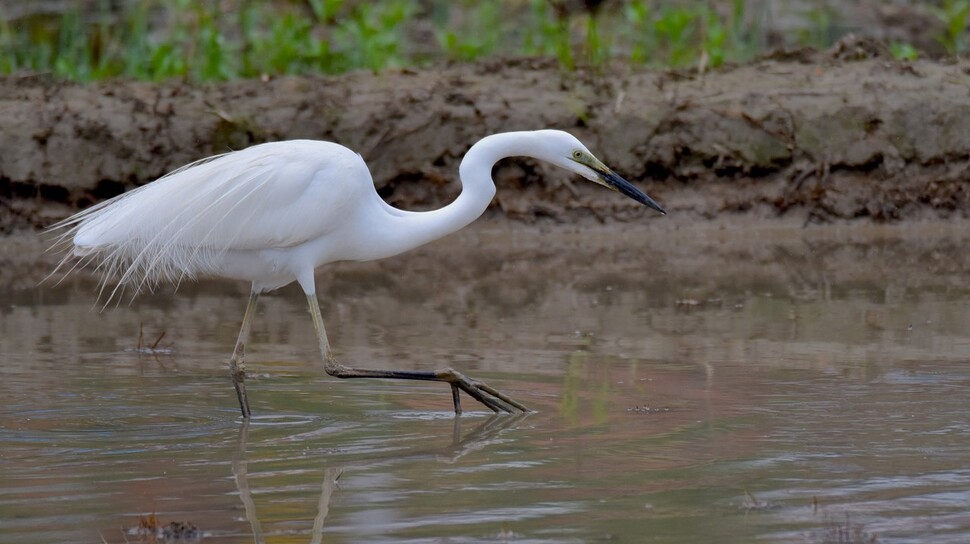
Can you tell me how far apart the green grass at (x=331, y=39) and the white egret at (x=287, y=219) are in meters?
6.23

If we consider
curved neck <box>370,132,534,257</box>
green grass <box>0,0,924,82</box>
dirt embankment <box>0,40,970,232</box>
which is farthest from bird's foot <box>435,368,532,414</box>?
green grass <box>0,0,924,82</box>

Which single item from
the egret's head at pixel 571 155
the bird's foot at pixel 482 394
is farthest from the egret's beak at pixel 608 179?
the bird's foot at pixel 482 394

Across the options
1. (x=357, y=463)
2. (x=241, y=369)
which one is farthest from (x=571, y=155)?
(x=357, y=463)

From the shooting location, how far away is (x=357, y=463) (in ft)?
17.3

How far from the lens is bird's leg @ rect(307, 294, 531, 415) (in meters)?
6.32

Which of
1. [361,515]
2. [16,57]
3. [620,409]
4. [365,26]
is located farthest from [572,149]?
[16,57]

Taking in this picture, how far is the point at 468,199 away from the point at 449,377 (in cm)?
82

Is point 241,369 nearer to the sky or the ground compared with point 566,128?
nearer to the ground

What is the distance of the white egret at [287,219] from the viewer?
6422mm

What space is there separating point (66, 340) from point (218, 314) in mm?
1199

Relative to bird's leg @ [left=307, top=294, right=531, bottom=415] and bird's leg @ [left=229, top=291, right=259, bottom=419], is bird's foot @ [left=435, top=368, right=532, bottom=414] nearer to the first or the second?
bird's leg @ [left=307, top=294, right=531, bottom=415]

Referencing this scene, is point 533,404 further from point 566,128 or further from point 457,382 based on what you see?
point 566,128

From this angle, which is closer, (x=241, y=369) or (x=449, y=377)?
(x=449, y=377)

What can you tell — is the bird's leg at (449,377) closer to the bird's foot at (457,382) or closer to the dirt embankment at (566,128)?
the bird's foot at (457,382)
